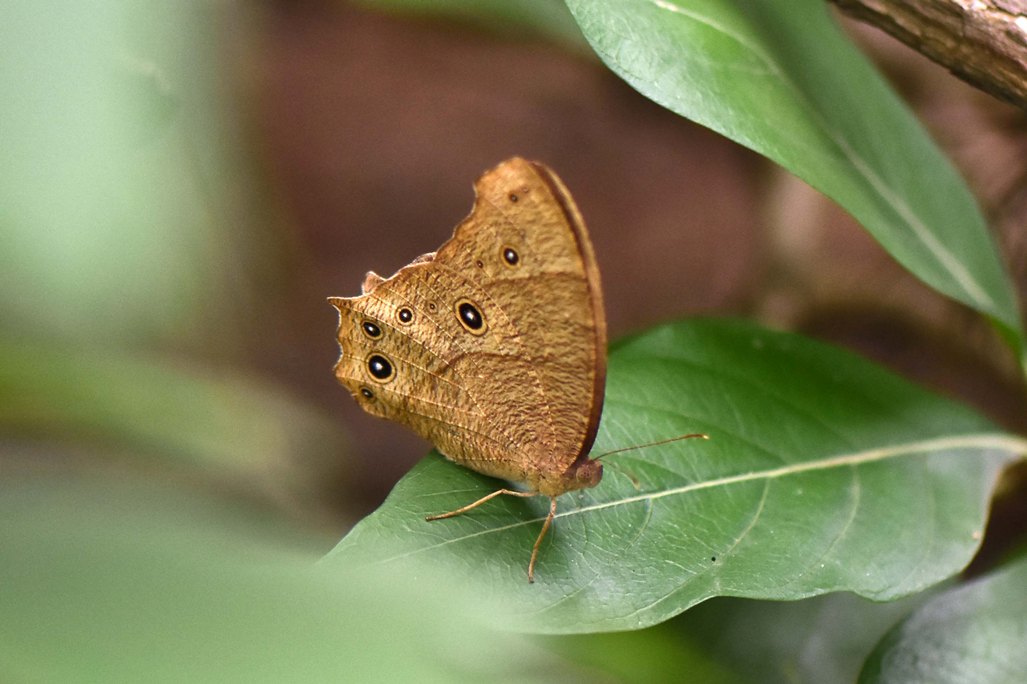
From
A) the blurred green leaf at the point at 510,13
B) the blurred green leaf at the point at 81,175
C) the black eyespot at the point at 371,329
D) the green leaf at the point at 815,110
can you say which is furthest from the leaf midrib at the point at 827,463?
the blurred green leaf at the point at 510,13

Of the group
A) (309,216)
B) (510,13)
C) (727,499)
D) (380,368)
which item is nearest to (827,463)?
(727,499)

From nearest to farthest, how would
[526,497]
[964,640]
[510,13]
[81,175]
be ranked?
[81,175]
[526,497]
[964,640]
[510,13]

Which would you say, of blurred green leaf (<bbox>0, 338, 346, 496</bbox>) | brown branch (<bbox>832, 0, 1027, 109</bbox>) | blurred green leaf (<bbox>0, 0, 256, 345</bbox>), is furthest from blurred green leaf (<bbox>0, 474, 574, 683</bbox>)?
brown branch (<bbox>832, 0, 1027, 109</bbox>)

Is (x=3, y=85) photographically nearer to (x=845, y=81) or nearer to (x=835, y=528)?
(x=835, y=528)

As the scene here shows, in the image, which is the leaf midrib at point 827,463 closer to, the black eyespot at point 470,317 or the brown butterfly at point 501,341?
the brown butterfly at point 501,341

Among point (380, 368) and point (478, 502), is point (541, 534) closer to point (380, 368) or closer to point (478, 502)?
point (478, 502)

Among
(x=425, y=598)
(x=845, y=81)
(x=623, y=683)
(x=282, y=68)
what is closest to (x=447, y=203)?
(x=282, y=68)
